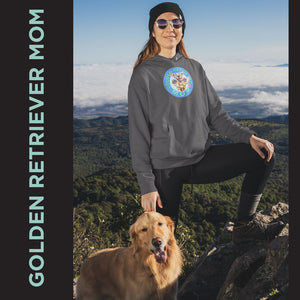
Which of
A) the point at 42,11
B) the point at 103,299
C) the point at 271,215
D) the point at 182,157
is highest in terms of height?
the point at 42,11

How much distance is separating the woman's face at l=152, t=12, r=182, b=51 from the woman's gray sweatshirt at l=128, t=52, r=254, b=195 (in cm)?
13

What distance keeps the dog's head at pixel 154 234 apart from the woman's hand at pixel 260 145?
1178mm

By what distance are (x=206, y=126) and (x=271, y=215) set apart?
2.49m

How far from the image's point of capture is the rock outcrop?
3846 mm

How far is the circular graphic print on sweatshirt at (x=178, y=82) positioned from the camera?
3.47m

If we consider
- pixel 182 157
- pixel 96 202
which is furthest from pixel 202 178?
pixel 96 202

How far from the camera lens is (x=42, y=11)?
3.72 m

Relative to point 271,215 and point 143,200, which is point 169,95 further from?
point 271,215

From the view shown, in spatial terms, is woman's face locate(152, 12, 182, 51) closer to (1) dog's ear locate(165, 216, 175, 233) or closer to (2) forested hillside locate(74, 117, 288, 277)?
(2) forested hillside locate(74, 117, 288, 277)

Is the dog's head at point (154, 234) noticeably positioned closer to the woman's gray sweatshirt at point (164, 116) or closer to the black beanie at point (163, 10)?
the woman's gray sweatshirt at point (164, 116)

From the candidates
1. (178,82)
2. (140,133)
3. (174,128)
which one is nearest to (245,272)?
(174,128)

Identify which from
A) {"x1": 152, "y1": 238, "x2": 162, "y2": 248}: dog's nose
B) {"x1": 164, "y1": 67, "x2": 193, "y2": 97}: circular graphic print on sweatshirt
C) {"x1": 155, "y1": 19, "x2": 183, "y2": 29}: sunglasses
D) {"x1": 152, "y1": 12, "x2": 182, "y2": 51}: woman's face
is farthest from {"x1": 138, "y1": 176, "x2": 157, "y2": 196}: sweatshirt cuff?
{"x1": 155, "y1": 19, "x2": 183, "y2": 29}: sunglasses

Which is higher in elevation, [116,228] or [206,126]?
[206,126]

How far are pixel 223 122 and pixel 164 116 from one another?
2.52 ft
